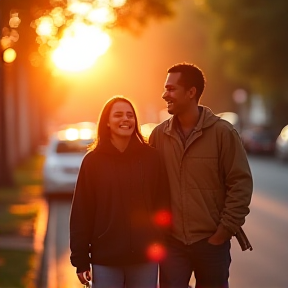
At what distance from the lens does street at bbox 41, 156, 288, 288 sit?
9.31 metres

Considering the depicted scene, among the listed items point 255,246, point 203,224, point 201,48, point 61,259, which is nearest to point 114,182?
point 203,224

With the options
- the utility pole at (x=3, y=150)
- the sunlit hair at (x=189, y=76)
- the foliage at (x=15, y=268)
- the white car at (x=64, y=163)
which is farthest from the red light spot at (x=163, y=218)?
the utility pole at (x=3, y=150)

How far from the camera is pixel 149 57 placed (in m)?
66.4

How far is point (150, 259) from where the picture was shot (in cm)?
498

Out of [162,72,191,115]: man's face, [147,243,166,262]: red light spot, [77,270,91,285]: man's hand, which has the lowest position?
[77,270,91,285]: man's hand

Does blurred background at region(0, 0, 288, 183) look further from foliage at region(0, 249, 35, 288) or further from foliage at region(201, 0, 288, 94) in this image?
foliage at region(0, 249, 35, 288)

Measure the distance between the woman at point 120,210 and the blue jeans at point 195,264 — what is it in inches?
3.4

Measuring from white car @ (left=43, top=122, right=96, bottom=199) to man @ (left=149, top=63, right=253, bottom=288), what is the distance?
13816 mm

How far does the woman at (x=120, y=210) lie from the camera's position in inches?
193

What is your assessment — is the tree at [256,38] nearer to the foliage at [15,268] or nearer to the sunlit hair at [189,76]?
the foliage at [15,268]

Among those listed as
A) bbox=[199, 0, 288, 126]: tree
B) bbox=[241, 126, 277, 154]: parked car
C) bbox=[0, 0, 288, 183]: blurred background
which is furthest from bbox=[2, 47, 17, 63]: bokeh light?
bbox=[241, 126, 277, 154]: parked car

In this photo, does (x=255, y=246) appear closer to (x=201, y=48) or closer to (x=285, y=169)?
(x=285, y=169)

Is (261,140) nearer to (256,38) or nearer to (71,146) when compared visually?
(256,38)

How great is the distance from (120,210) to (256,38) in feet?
105
